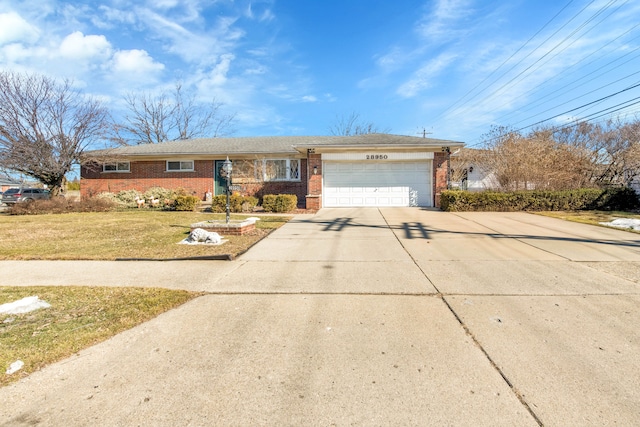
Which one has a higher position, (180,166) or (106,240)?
(180,166)

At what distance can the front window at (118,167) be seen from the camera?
18.1 metres

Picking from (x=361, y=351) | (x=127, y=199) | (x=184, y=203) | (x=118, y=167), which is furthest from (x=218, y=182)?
(x=361, y=351)

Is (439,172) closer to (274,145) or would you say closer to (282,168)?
(282,168)

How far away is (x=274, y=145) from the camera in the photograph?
18.0m

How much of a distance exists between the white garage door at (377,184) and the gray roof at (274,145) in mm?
1022

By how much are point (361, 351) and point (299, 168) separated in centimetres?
1492

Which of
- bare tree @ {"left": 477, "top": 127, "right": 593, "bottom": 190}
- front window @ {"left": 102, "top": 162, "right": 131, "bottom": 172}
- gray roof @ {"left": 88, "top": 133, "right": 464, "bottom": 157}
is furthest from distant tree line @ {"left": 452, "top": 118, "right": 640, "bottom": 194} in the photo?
front window @ {"left": 102, "top": 162, "right": 131, "bottom": 172}

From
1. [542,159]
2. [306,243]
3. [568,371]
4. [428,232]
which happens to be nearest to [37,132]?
[306,243]

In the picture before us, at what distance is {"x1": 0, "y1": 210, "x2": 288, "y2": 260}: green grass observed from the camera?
20.0 feet

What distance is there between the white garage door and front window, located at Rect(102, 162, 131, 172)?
11170 millimetres

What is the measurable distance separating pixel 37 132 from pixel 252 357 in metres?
18.9

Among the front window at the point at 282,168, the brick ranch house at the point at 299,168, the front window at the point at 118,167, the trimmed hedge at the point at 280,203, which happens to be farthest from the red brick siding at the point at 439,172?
the front window at the point at 118,167

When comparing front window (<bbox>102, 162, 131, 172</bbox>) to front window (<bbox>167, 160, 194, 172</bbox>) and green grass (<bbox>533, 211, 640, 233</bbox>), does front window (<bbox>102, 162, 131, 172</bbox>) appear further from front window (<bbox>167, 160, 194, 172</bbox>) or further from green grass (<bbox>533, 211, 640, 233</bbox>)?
green grass (<bbox>533, 211, 640, 233</bbox>)

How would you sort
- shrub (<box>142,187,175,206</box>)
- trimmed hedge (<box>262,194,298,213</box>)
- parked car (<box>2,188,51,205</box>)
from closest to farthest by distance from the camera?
1. trimmed hedge (<box>262,194,298,213</box>)
2. shrub (<box>142,187,175,206</box>)
3. parked car (<box>2,188,51,205</box>)
